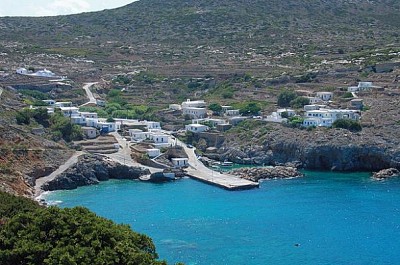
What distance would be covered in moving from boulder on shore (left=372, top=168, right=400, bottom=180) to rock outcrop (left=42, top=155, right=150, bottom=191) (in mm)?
17616

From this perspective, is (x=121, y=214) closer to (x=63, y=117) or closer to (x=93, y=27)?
(x=63, y=117)

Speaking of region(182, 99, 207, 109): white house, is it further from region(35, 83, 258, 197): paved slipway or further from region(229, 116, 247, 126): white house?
region(35, 83, 258, 197): paved slipway

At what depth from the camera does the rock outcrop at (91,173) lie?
2222 inches

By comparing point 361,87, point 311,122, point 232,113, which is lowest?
point 232,113

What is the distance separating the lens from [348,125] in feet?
222

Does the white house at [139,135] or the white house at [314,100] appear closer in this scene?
the white house at [139,135]

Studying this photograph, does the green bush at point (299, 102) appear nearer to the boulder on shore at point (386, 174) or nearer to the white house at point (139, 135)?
the white house at point (139, 135)

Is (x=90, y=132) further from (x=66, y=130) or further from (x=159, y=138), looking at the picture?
(x=159, y=138)

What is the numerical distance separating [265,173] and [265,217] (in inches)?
529

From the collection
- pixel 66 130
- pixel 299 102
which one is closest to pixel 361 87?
pixel 299 102

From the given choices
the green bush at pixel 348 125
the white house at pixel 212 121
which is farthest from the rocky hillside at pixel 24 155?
the green bush at pixel 348 125

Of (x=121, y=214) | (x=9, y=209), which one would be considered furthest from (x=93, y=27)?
(x=9, y=209)

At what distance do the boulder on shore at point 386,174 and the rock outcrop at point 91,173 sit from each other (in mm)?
17616

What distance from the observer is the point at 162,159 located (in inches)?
2527
